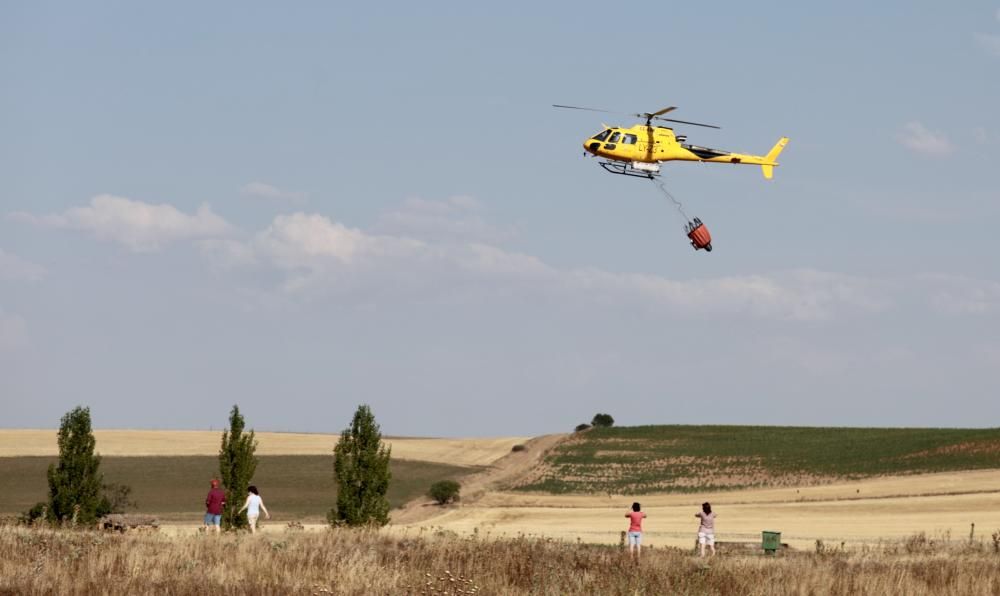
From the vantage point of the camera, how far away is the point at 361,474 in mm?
45719

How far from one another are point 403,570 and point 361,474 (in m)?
25.7

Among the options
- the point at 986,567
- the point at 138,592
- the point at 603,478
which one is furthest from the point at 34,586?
the point at 603,478

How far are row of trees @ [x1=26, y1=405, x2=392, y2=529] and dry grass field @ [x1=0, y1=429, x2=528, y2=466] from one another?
48.4 metres

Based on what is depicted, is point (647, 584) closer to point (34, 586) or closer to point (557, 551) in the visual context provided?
point (557, 551)

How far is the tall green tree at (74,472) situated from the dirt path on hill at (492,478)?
20634mm

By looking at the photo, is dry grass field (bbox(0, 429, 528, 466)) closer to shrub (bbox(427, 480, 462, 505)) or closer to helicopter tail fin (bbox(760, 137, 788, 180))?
shrub (bbox(427, 480, 462, 505))

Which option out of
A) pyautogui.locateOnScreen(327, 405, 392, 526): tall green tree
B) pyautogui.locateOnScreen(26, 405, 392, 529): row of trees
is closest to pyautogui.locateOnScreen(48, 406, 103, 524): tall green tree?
pyautogui.locateOnScreen(26, 405, 392, 529): row of trees

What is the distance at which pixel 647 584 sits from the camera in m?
19.9

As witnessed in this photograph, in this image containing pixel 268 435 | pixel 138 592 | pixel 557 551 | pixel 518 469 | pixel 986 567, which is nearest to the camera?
pixel 138 592

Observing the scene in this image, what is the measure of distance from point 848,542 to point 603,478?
4688 centimetres

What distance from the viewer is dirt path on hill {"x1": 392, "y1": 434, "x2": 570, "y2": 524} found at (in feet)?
228

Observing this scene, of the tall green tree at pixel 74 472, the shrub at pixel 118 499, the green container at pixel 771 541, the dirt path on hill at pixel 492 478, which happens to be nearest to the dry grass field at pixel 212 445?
the dirt path on hill at pixel 492 478

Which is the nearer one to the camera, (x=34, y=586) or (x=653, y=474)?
(x=34, y=586)

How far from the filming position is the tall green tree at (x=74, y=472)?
152 ft
